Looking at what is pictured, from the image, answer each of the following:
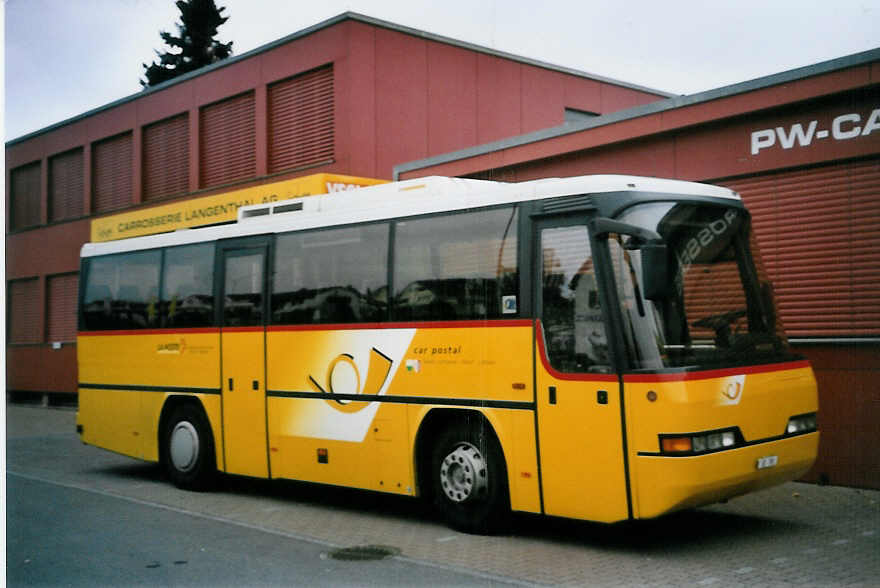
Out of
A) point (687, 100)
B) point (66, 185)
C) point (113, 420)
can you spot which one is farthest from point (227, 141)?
point (687, 100)

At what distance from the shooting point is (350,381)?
999 cm

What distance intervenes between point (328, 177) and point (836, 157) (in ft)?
26.7

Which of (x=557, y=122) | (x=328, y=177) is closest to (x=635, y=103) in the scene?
(x=557, y=122)

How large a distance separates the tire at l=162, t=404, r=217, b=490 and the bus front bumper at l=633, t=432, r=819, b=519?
6.33 metres

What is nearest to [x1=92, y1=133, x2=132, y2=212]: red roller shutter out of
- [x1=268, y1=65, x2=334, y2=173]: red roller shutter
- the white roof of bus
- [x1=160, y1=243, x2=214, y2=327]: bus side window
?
[x1=268, y1=65, x2=334, y2=173]: red roller shutter

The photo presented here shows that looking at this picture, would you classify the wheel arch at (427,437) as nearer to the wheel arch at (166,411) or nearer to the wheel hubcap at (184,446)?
the wheel hubcap at (184,446)

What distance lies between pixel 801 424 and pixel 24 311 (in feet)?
89.0

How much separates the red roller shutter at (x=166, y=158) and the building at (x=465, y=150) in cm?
6

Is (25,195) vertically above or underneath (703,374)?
above

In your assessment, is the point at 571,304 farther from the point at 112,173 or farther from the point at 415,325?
the point at 112,173

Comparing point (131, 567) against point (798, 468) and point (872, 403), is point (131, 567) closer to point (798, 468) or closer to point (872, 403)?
point (798, 468)

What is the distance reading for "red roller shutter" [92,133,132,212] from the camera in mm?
26000

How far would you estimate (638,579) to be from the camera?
7094 millimetres

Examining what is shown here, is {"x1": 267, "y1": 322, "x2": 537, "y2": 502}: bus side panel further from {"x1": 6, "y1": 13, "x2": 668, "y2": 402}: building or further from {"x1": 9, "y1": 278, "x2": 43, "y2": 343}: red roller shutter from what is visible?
{"x1": 9, "y1": 278, "x2": 43, "y2": 343}: red roller shutter
